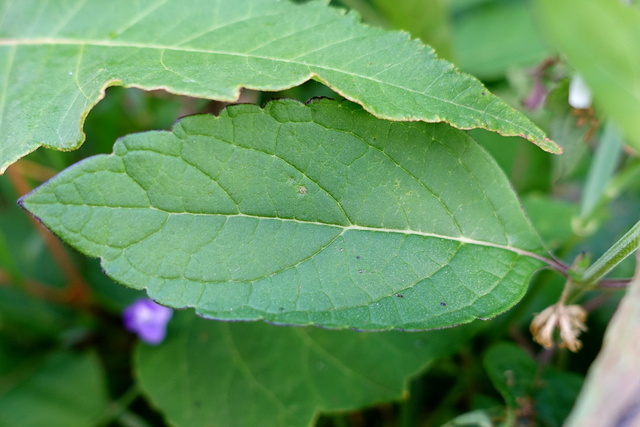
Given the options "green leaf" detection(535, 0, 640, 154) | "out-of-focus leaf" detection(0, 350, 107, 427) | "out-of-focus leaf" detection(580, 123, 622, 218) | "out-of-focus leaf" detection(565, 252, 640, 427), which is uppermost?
"green leaf" detection(535, 0, 640, 154)

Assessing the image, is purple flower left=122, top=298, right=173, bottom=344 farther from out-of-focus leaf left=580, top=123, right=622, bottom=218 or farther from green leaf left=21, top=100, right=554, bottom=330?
out-of-focus leaf left=580, top=123, right=622, bottom=218

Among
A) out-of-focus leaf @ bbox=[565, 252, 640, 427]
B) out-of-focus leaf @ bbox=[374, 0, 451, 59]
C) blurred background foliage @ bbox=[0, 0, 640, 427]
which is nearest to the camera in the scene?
out-of-focus leaf @ bbox=[565, 252, 640, 427]

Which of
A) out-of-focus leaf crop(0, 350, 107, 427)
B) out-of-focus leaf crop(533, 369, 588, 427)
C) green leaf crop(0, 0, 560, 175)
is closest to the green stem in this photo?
green leaf crop(0, 0, 560, 175)

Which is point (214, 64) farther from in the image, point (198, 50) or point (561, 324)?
point (561, 324)

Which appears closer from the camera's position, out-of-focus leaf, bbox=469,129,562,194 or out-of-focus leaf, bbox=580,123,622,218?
out-of-focus leaf, bbox=580,123,622,218

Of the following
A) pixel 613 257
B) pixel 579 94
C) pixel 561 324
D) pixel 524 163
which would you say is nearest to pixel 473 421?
pixel 561 324

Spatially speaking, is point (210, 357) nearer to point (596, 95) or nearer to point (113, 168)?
point (113, 168)

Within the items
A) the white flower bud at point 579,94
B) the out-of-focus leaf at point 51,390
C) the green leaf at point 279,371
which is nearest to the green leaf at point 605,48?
the white flower bud at point 579,94

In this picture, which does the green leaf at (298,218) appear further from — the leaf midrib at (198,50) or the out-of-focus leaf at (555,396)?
the out-of-focus leaf at (555,396)
